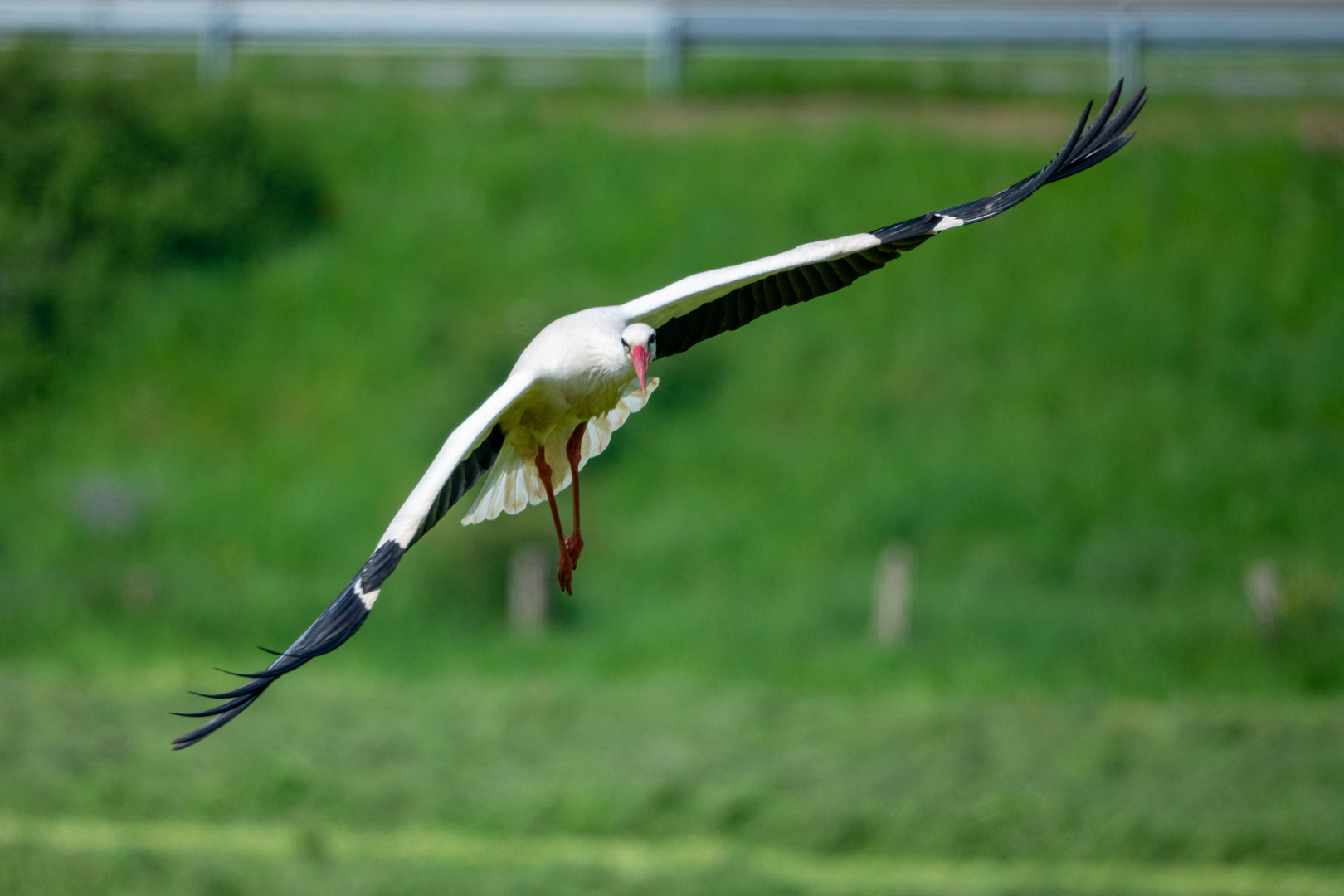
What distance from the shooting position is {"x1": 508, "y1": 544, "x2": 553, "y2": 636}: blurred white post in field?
1380 centimetres

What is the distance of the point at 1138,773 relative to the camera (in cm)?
1077

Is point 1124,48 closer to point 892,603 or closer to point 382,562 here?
point 892,603

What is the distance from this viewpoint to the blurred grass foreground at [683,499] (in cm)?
1022

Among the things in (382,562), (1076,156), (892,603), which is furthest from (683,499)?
(382,562)

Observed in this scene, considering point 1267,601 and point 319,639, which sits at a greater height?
point 1267,601

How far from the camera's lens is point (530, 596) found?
545 inches

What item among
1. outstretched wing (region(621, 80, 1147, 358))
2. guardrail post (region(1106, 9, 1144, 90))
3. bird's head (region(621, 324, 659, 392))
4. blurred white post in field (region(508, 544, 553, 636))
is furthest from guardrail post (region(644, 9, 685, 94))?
bird's head (region(621, 324, 659, 392))

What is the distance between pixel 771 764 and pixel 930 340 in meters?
7.12

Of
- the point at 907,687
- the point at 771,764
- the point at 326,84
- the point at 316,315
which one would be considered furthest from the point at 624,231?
the point at 771,764

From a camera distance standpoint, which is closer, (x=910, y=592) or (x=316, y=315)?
(x=910, y=592)

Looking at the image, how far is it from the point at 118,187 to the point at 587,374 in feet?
49.3

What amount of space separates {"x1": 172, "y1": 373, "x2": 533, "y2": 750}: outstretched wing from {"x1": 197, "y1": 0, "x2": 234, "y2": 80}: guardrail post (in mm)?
17631

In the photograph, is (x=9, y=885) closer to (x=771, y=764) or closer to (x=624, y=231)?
(x=771, y=764)

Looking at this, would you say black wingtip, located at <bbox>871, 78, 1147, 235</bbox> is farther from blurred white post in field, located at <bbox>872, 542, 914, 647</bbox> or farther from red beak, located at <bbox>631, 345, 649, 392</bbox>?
blurred white post in field, located at <bbox>872, 542, 914, 647</bbox>
